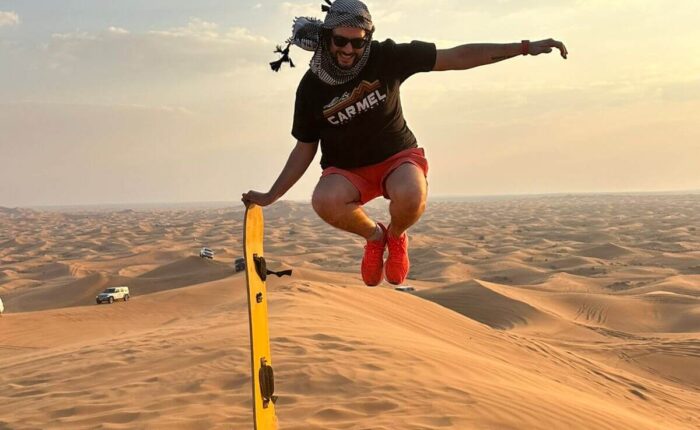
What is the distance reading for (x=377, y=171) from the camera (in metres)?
3.87

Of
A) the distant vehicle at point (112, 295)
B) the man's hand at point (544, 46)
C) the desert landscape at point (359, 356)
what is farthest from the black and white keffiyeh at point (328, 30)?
the distant vehicle at point (112, 295)

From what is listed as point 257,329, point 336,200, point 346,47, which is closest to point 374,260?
point 336,200

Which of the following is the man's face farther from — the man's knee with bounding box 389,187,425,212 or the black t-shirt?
the man's knee with bounding box 389,187,425,212

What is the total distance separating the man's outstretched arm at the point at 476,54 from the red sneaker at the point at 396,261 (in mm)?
1280

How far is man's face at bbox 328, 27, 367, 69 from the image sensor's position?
11.6 feet

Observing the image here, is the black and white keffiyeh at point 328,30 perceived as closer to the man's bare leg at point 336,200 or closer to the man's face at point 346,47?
the man's face at point 346,47

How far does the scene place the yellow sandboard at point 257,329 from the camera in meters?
3.67

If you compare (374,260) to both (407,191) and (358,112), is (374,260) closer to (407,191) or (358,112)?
(407,191)

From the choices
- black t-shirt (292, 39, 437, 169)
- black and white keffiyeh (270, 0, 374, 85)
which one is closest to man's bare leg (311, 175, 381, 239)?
black t-shirt (292, 39, 437, 169)

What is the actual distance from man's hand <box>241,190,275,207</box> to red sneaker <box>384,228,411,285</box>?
3.14ft

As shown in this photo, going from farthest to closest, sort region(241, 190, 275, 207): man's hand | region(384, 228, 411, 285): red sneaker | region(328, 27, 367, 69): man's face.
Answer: region(384, 228, 411, 285): red sneaker
region(241, 190, 275, 207): man's hand
region(328, 27, 367, 69): man's face

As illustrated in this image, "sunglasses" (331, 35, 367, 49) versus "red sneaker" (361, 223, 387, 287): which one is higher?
"sunglasses" (331, 35, 367, 49)

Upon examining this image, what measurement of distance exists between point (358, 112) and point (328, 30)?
0.52 meters

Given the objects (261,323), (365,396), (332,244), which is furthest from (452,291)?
(332,244)
